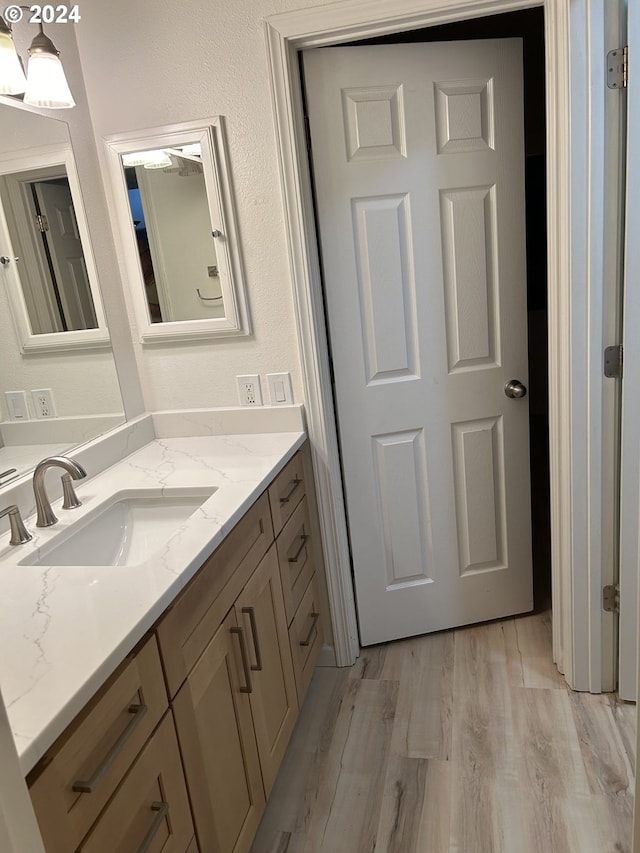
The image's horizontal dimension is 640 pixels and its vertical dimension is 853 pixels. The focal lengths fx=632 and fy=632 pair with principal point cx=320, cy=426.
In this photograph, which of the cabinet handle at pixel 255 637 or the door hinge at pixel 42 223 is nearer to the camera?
the cabinet handle at pixel 255 637

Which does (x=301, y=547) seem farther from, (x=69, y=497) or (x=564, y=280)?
(x=564, y=280)

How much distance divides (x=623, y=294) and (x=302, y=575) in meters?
1.25

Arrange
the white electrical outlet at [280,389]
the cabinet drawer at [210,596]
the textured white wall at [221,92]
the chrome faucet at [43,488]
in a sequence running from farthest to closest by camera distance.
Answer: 1. the white electrical outlet at [280,389]
2. the textured white wall at [221,92]
3. the chrome faucet at [43,488]
4. the cabinet drawer at [210,596]

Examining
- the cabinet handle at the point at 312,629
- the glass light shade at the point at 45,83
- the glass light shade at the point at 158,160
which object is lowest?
the cabinet handle at the point at 312,629

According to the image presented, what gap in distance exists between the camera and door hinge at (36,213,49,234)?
1739 millimetres

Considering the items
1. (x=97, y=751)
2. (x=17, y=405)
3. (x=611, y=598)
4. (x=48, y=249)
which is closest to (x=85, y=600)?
(x=97, y=751)

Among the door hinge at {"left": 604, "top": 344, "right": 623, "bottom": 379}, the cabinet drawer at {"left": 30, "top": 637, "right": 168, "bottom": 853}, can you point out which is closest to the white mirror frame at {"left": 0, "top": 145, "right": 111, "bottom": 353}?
the cabinet drawer at {"left": 30, "top": 637, "right": 168, "bottom": 853}

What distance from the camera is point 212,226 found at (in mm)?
1995

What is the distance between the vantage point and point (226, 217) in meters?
1.98

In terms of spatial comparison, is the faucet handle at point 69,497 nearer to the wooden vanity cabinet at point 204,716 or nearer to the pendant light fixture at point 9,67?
the wooden vanity cabinet at point 204,716

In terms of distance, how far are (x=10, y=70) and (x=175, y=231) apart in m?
0.60

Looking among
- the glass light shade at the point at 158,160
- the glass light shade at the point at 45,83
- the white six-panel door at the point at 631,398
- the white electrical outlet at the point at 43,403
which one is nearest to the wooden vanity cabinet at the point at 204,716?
the white electrical outlet at the point at 43,403

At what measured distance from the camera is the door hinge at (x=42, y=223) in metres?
1.74

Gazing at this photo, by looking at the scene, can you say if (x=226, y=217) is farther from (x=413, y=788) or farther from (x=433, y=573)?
(x=413, y=788)
